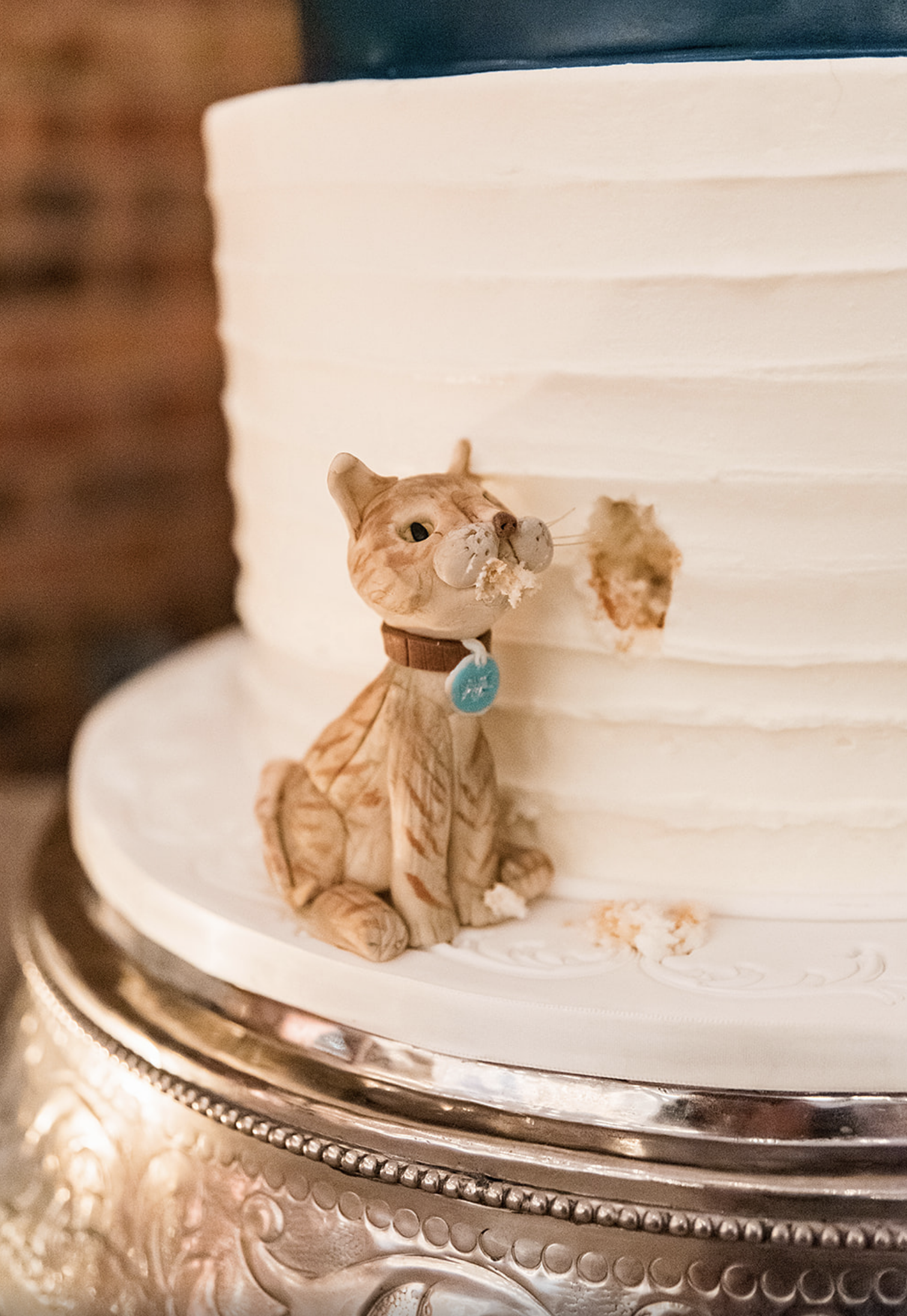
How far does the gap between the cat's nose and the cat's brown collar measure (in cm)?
9

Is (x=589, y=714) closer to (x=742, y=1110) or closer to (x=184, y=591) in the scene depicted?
(x=742, y=1110)

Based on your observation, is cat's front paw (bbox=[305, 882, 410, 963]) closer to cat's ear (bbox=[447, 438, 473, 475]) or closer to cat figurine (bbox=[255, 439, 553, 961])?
cat figurine (bbox=[255, 439, 553, 961])

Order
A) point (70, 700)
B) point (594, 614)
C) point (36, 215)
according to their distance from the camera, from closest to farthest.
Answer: point (594, 614) → point (36, 215) → point (70, 700)

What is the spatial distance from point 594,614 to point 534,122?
36cm

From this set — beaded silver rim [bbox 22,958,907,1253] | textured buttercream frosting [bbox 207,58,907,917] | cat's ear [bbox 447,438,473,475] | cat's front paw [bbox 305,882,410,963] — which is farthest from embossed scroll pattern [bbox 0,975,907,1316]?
cat's ear [bbox 447,438,473,475]

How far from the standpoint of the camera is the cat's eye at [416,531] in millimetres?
902

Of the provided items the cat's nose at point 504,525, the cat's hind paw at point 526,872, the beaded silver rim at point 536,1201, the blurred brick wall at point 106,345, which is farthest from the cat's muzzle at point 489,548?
the blurred brick wall at point 106,345

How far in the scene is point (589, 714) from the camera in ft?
3.23

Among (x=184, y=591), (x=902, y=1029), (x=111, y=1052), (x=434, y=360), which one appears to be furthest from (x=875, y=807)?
(x=184, y=591)

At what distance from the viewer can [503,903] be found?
98 cm

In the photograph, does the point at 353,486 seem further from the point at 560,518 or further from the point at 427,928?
the point at 427,928

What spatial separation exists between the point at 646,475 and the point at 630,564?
7 centimetres

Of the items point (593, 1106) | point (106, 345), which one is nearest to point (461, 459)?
point (593, 1106)

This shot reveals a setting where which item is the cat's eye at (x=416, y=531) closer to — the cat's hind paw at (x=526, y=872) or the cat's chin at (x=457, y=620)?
the cat's chin at (x=457, y=620)
